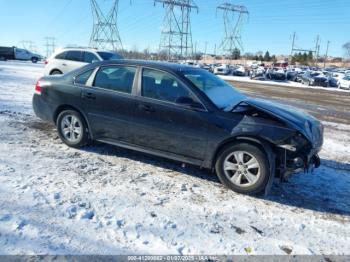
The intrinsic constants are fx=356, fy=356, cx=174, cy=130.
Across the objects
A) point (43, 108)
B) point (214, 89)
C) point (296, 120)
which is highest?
point (214, 89)

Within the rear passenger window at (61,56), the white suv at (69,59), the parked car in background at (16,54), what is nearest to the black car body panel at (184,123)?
the white suv at (69,59)

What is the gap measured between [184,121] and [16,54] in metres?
51.6

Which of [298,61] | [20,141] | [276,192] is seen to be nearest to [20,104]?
[20,141]

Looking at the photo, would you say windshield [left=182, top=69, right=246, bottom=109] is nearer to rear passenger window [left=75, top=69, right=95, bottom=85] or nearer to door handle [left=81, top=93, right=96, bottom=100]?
door handle [left=81, top=93, right=96, bottom=100]

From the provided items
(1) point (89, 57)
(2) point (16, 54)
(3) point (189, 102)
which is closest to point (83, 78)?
(3) point (189, 102)

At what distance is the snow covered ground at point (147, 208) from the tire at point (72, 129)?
160 mm

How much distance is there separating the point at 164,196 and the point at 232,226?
100cm

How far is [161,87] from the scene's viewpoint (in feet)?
17.4

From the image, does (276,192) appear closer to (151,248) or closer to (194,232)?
(194,232)

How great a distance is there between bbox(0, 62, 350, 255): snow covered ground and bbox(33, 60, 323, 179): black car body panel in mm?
432

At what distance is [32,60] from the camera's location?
50.2 m

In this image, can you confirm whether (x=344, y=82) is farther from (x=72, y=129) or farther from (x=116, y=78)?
(x=72, y=129)

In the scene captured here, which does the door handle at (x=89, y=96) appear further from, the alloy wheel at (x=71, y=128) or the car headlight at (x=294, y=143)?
the car headlight at (x=294, y=143)

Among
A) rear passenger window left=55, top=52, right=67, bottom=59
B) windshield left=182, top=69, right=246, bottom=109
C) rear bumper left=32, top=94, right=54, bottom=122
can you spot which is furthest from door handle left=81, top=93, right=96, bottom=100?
rear passenger window left=55, top=52, right=67, bottom=59
